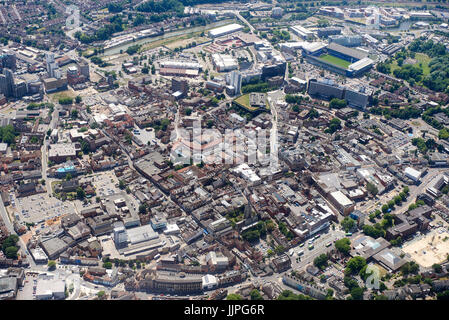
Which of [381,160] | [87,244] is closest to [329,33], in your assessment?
[381,160]

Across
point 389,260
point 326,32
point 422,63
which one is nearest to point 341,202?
point 389,260

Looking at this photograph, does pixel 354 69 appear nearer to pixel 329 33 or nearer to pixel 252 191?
pixel 329 33

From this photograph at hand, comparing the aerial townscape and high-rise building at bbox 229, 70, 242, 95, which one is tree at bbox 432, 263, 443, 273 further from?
high-rise building at bbox 229, 70, 242, 95

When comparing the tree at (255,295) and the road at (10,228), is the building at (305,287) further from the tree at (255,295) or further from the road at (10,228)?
the road at (10,228)

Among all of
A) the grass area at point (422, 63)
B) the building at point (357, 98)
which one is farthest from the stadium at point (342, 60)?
the building at point (357, 98)

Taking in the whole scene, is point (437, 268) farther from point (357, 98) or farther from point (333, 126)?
point (357, 98)

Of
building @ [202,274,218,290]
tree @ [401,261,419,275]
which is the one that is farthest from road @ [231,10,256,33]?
building @ [202,274,218,290]

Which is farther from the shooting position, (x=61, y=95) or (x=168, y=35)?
(x=168, y=35)
